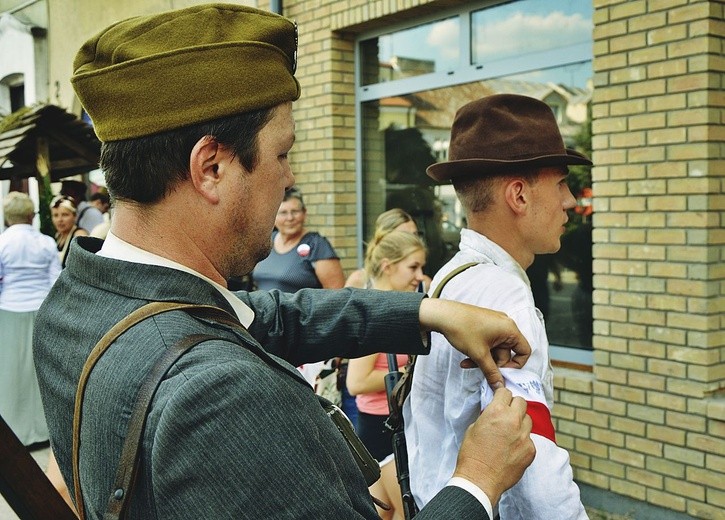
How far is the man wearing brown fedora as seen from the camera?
2041mm

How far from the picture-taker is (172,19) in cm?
129

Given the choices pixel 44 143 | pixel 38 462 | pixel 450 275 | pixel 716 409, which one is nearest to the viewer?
pixel 450 275

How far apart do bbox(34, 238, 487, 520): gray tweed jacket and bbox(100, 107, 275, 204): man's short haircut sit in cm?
13

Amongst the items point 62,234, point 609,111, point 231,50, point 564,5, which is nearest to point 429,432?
point 231,50

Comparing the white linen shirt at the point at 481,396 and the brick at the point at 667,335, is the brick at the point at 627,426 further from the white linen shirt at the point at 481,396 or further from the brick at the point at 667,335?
the white linen shirt at the point at 481,396

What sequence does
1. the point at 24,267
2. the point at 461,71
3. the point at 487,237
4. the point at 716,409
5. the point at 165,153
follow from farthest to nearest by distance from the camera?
the point at 24,267 → the point at 461,71 → the point at 716,409 → the point at 487,237 → the point at 165,153

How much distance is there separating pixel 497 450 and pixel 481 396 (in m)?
0.55

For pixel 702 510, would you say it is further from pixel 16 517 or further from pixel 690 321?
pixel 16 517

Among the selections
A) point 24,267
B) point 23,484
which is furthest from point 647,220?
point 24,267

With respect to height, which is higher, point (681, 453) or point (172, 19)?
point (172, 19)

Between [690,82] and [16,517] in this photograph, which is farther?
[16,517]

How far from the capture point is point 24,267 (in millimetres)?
6996

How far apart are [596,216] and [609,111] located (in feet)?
1.92

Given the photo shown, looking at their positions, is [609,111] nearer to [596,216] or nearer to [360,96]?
[596,216]
